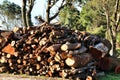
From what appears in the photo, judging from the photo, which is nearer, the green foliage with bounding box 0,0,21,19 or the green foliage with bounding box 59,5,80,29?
the green foliage with bounding box 59,5,80,29

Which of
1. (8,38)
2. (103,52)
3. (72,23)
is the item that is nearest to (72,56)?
(103,52)

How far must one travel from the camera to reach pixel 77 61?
29.6ft

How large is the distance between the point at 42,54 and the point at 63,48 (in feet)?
2.37

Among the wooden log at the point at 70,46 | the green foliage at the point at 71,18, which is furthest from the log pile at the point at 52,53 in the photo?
the green foliage at the point at 71,18

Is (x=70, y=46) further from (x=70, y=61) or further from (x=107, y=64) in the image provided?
(x=107, y=64)

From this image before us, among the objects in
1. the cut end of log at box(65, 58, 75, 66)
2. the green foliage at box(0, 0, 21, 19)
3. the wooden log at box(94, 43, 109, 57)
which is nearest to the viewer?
the cut end of log at box(65, 58, 75, 66)

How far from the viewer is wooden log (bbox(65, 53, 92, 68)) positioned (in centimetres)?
895

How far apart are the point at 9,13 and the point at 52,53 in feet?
136

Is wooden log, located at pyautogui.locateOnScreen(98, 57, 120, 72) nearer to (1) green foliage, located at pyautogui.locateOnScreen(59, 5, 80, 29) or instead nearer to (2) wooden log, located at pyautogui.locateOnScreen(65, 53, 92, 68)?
(2) wooden log, located at pyautogui.locateOnScreen(65, 53, 92, 68)

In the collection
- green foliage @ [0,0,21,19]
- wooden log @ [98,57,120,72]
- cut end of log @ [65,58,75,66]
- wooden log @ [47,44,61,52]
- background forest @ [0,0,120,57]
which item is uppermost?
green foliage @ [0,0,21,19]

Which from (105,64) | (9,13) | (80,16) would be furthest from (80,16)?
(105,64)

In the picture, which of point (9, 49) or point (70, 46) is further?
point (9, 49)

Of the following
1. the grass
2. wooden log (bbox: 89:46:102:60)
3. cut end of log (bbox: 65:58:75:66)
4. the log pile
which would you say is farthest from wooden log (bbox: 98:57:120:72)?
cut end of log (bbox: 65:58:75:66)

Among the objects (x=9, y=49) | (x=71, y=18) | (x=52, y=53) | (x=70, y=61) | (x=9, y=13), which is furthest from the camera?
(x=9, y=13)
